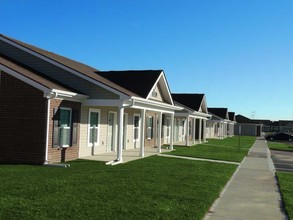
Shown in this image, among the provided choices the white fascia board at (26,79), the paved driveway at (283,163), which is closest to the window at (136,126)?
the paved driveway at (283,163)

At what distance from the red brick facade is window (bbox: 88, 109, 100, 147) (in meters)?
3.16

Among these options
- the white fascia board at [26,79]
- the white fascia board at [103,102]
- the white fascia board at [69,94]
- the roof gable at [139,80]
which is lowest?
the white fascia board at [103,102]

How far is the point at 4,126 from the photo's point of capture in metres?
13.7

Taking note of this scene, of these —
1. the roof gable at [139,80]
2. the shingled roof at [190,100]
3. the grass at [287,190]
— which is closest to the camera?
the grass at [287,190]

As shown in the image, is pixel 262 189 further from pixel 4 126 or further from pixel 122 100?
pixel 4 126

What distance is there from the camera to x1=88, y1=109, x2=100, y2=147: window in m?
Answer: 16.9

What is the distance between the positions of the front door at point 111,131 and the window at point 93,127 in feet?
4.86

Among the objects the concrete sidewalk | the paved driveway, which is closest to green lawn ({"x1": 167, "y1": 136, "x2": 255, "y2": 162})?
the paved driveway

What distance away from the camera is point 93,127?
17125mm

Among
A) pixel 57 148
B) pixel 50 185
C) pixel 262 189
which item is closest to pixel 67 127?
pixel 57 148

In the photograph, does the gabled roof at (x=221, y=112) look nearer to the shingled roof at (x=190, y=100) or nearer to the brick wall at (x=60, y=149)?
the shingled roof at (x=190, y=100)

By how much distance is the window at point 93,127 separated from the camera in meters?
16.9

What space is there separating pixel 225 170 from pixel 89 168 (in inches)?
206

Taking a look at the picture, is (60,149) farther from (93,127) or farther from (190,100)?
(190,100)
